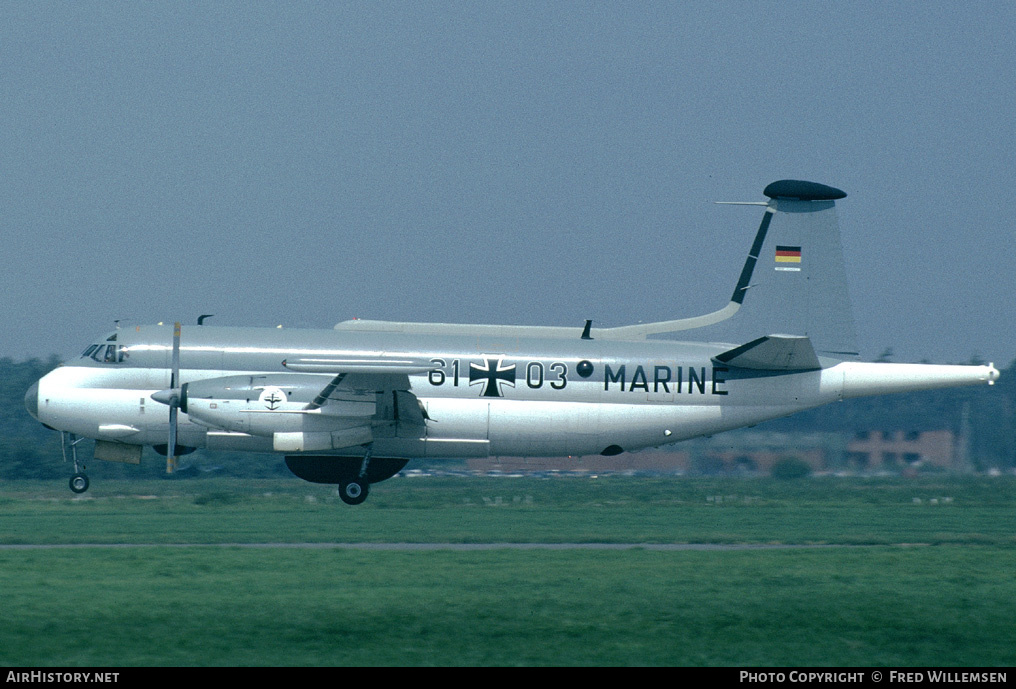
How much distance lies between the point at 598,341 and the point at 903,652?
14.5m

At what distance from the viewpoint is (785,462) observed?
3628 cm

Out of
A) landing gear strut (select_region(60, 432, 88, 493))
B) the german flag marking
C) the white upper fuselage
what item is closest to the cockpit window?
the white upper fuselage

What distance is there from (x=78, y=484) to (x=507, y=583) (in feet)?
45.6

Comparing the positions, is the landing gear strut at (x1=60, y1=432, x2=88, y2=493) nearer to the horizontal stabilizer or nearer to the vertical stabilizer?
the horizontal stabilizer

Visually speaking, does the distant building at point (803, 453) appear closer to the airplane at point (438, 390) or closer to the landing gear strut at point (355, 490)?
the airplane at point (438, 390)

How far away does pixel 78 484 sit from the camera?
30000 millimetres

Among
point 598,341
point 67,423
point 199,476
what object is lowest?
point 199,476

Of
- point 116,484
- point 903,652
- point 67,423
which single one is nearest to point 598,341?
point 67,423

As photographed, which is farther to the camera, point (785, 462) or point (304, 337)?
point (785, 462)

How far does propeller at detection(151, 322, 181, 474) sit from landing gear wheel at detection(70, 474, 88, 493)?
271 cm

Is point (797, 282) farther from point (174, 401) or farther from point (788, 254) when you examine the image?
point (174, 401)

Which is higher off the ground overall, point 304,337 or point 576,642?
point 304,337
